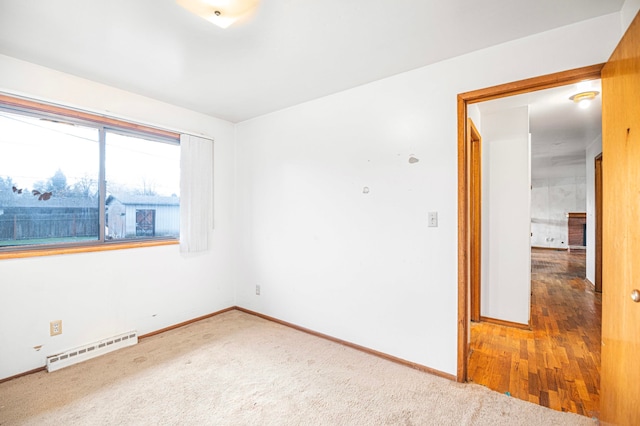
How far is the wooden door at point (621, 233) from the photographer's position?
49.9 inches

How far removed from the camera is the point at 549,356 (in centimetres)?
254

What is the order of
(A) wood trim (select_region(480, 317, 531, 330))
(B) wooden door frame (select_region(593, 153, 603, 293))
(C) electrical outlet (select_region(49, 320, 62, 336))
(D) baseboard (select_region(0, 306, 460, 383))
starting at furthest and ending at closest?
(B) wooden door frame (select_region(593, 153, 603, 293))
(A) wood trim (select_region(480, 317, 531, 330))
(C) electrical outlet (select_region(49, 320, 62, 336))
(D) baseboard (select_region(0, 306, 460, 383))

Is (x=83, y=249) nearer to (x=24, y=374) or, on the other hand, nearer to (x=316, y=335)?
(x=24, y=374)

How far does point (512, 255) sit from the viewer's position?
322cm

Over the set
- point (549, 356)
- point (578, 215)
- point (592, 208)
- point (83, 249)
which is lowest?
point (549, 356)

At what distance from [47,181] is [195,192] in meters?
1.23

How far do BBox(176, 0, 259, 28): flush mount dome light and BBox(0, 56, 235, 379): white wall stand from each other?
1.61 meters

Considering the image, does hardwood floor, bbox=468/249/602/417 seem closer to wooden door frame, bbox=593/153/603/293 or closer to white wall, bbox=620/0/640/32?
wooden door frame, bbox=593/153/603/293

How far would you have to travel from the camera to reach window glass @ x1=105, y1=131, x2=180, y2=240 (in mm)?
2820

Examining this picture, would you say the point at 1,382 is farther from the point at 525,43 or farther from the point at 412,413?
the point at 525,43

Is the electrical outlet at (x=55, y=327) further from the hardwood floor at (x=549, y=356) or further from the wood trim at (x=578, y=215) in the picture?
the wood trim at (x=578, y=215)

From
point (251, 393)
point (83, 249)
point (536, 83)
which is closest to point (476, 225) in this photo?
point (536, 83)

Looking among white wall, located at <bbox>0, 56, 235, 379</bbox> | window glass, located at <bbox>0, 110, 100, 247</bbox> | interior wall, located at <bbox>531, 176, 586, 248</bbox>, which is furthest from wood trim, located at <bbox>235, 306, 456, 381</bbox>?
interior wall, located at <bbox>531, 176, 586, 248</bbox>

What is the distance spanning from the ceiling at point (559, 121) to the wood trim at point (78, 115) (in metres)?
3.41
